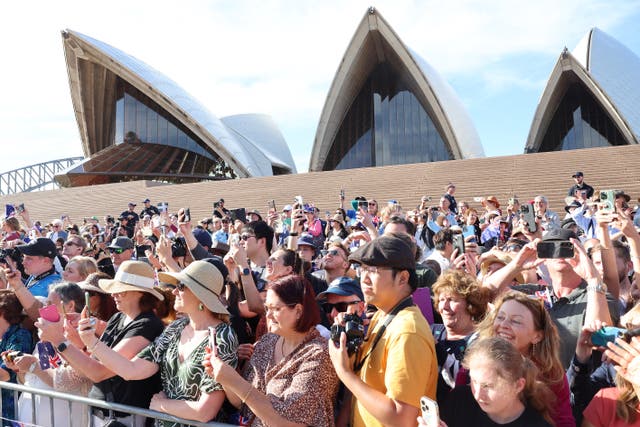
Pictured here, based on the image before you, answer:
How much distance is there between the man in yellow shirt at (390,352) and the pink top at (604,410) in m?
0.67

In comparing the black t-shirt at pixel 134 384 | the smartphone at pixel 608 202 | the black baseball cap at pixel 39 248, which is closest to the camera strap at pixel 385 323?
the black t-shirt at pixel 134 384

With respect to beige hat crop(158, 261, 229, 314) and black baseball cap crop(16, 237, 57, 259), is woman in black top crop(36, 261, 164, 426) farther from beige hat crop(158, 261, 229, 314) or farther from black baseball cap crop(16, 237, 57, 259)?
black baseball cap crop(16, 237, 57, 259)

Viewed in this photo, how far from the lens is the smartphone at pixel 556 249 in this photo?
267 centimetres

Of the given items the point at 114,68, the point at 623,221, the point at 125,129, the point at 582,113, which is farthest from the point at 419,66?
the point at 623,221

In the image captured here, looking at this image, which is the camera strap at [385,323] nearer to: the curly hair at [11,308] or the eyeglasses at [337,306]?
the eyeglasses at [337,306]

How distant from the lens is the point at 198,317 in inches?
103

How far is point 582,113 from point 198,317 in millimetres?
34443

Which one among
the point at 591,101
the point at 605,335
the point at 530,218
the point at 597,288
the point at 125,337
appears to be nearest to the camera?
the point at 605,335

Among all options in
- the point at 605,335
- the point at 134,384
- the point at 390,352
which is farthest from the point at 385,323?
the point at 134,384

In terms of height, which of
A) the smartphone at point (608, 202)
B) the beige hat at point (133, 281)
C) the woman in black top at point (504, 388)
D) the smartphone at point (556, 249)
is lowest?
the woman in black top at point (504, 388)

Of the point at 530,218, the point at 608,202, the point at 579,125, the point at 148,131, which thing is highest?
the point at 148,131

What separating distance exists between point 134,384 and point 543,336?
6.43 ft

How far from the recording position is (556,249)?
2.68 m

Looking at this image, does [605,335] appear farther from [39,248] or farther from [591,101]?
[591,101]
